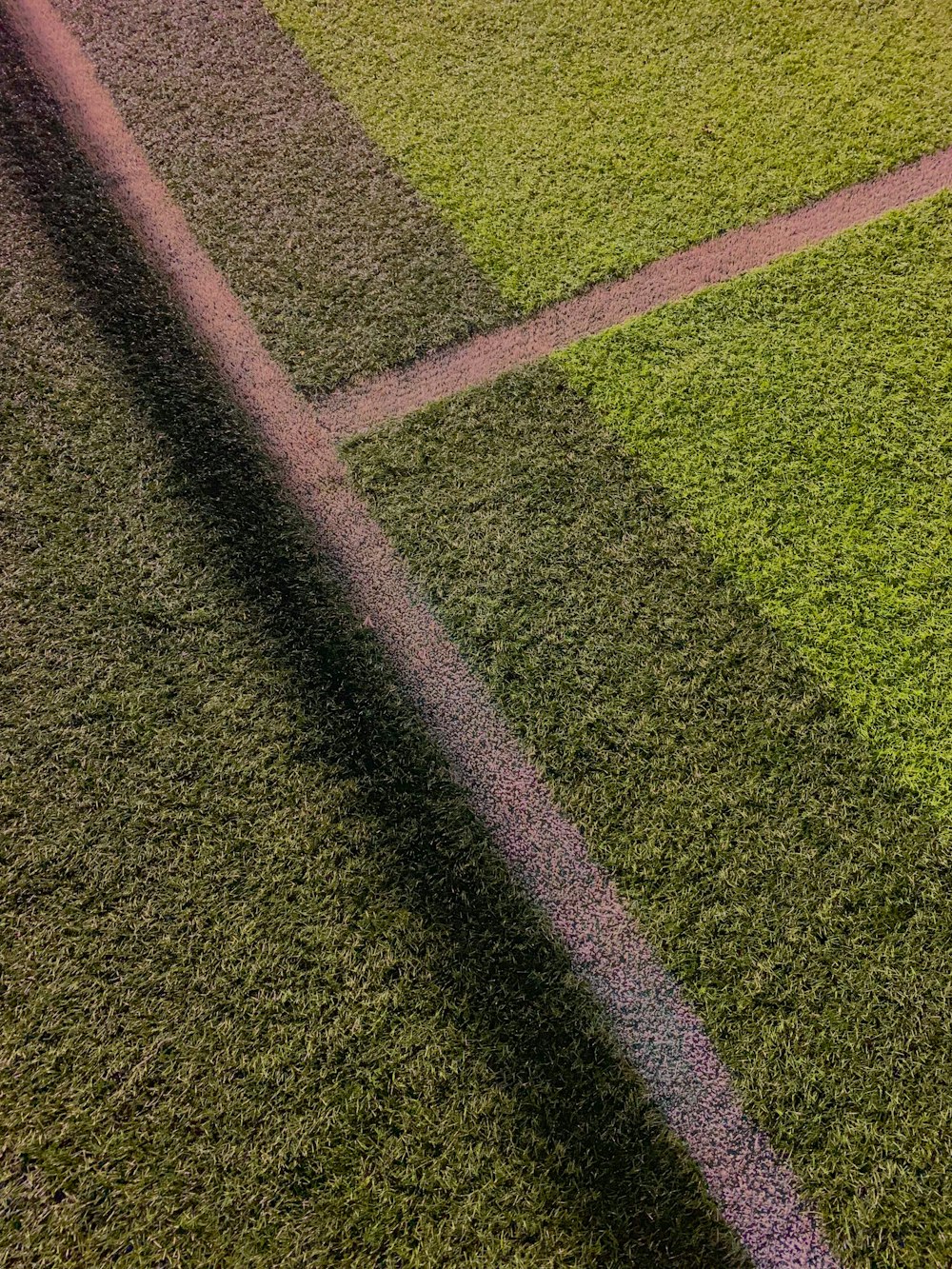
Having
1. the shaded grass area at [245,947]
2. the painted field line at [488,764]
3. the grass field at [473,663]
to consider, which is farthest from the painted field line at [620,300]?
the shaded grass area at [245,947]

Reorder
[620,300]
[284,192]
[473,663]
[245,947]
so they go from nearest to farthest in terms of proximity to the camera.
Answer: [245,947] → [473,663] → [620,300] → [284,192]

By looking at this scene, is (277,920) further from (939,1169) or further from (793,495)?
(793,495)

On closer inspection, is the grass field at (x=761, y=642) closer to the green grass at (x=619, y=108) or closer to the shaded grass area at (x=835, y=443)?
the shaded grass area at (x=835, y=443)

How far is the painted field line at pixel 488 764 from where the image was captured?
195 cm

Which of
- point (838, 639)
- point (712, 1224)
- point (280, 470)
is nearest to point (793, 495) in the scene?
point (838, 639)

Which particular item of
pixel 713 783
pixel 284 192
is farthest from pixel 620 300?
pixel 713 783

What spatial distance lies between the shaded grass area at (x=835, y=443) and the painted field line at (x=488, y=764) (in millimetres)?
1039

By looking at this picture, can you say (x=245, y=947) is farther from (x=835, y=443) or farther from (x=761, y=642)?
(x=835, y=443)

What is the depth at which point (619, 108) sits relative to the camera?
3773 millimetres

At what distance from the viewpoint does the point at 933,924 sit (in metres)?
2.22

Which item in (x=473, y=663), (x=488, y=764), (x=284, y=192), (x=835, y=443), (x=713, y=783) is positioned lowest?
(x=713, y=783)

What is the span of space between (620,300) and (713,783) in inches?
84.6

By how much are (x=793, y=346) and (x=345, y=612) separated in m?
2.17

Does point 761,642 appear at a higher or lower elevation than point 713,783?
higher
